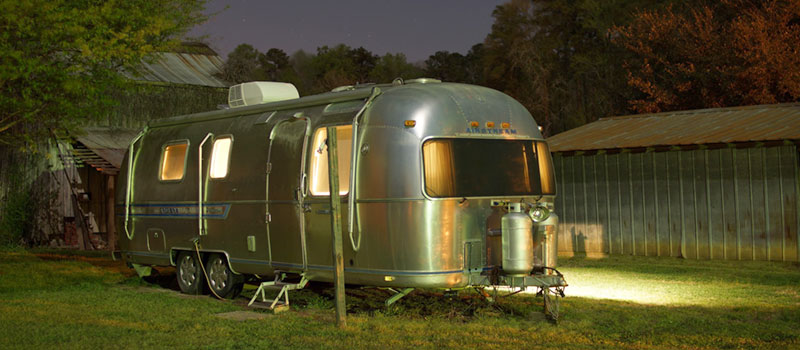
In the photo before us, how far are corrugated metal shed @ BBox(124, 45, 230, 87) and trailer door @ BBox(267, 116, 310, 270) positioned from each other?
17627 mm

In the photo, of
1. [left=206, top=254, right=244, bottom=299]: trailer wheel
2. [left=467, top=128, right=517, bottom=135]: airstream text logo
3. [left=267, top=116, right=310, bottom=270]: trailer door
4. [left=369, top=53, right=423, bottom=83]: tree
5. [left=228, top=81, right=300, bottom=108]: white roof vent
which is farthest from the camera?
[left=369, top=53, right=423, bottom=83]: tree

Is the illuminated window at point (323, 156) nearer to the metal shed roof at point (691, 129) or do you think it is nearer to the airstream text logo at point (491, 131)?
the airstream text logo at point (491, 131)

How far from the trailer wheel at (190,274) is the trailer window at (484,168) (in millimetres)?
4990

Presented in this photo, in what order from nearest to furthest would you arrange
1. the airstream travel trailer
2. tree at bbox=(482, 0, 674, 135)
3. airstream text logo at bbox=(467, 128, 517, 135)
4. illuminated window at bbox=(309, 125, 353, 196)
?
the airstream travel trailer < airstream text logo at bbox=(467, 128, 517, 135) < illuminated window at bbox=(309, 125, 353, 196) < tree at bbox=(482, 0, 674, 135)

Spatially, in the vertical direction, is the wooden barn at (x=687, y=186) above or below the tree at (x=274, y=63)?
below

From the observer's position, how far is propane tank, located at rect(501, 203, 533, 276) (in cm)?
990

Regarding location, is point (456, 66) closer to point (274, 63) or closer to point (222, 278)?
point (274, 63)

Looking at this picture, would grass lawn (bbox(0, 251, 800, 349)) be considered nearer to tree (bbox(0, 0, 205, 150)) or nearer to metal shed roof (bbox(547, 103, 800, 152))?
metal shed roof (bbox(547, 103, 800, 152))

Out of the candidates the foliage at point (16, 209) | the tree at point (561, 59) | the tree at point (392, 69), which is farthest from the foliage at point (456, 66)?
the foliage at point (16, 209)

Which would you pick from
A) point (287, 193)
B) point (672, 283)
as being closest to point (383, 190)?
point (287, 193)

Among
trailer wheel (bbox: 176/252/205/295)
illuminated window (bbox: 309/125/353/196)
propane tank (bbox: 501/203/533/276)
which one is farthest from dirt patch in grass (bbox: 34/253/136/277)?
propane tank (bbox: 501/203/533/276)

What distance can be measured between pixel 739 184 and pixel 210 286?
33.4ft

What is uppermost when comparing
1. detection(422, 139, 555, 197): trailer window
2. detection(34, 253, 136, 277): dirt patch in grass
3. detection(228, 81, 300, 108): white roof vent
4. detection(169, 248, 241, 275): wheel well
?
detection(228, 81, 300, 108): white roof vent

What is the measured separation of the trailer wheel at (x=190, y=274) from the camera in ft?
44.1
